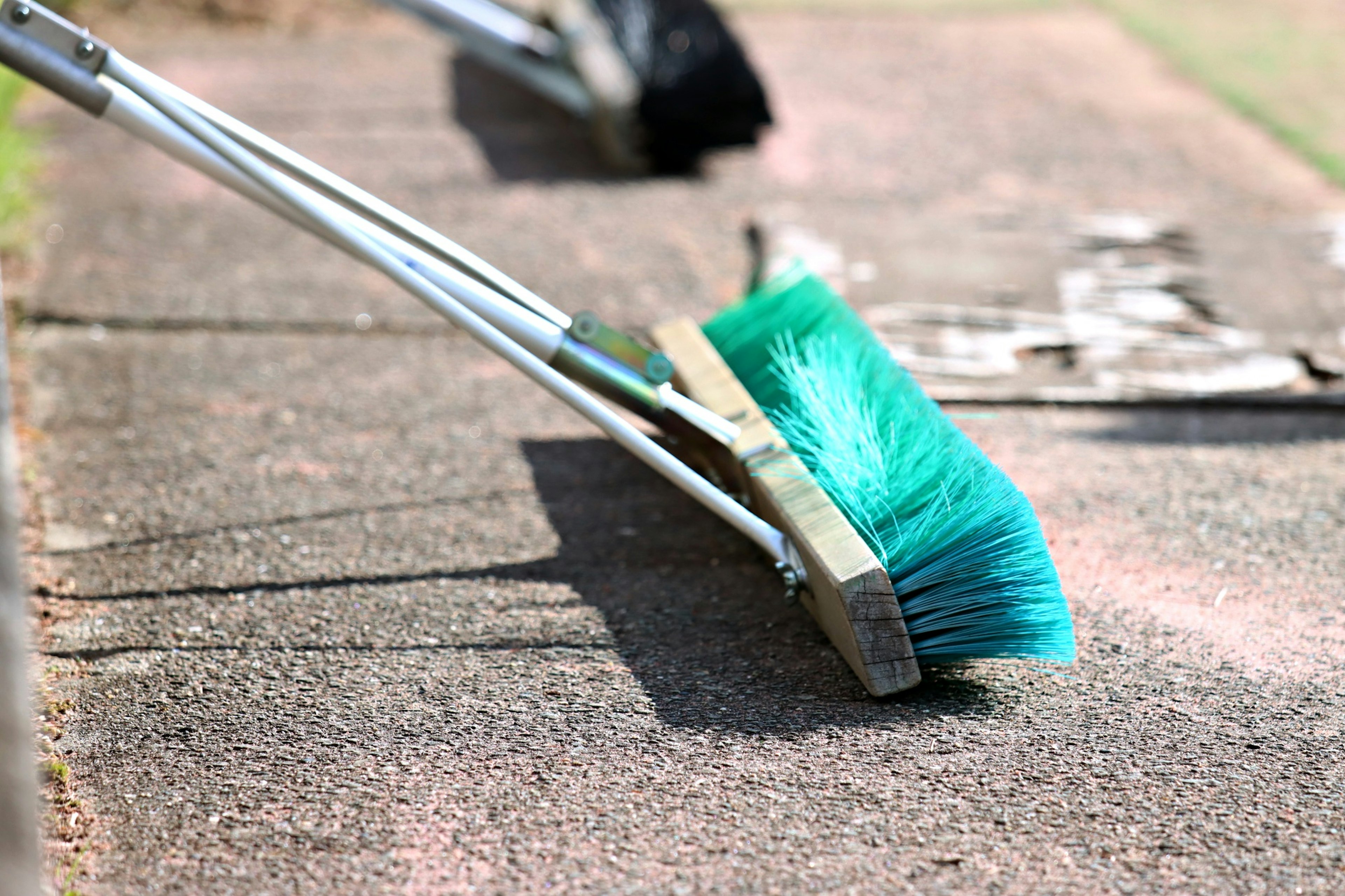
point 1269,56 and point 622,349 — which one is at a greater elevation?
point 1269,56

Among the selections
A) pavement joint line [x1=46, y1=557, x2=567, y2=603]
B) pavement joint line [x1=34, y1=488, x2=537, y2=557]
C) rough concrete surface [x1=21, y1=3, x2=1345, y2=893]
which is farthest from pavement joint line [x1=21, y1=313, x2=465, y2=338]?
pavement joint line [x1=46, y1=557, x2=567, y2=603]

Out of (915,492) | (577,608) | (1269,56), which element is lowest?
(577,608)

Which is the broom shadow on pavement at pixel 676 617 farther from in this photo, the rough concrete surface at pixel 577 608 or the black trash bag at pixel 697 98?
the black trash bag at pixel 697 98

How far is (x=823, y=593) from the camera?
7.83ft

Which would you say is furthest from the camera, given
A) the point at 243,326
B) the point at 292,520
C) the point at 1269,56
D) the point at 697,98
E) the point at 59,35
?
the point at 1269,56

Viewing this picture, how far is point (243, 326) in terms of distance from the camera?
13.7 feet

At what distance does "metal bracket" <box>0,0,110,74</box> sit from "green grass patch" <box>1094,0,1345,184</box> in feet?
16.1

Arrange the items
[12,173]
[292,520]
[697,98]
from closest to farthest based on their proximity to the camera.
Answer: [292,520] → [12,173] → [697,98]

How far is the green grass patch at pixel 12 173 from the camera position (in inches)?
182

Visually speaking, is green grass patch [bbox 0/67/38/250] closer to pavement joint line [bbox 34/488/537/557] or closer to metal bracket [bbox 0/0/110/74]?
pavement joint line [bbox 34/488/537/557]

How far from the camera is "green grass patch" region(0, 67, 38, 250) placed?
4.62 metres

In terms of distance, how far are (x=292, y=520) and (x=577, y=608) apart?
79cm

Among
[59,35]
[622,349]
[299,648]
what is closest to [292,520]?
[299,648]

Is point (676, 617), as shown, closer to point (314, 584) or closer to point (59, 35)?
point (314, 584)
